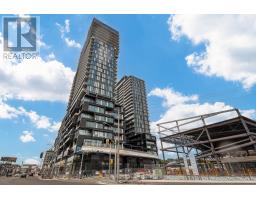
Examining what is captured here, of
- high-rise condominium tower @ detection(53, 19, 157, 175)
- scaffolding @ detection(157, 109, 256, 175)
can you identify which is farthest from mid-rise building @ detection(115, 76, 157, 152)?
scaffolding @ detection(157, 109, 256, 175)

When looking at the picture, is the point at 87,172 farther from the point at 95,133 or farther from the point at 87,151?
the point at 95,133

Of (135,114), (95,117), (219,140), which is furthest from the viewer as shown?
(135,114)

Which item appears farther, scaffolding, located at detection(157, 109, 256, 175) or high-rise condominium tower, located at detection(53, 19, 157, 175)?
high-rise condominium tower, located at detection(53, 19, 157, 175)

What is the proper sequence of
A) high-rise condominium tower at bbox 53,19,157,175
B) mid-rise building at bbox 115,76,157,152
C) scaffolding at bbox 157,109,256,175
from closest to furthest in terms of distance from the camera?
1. scaffolding at bbox 157,109,256,175
2. high-rise condominium tower at bbox 53,19,157,175
3. mid-rise building at bbox 115,76,157,152

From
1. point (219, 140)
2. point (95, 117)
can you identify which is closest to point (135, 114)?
point (95, 117)

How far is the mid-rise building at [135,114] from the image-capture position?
314 feet

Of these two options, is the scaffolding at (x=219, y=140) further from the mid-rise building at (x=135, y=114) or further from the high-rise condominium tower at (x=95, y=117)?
the mid-rise building at (x=135, y=114)

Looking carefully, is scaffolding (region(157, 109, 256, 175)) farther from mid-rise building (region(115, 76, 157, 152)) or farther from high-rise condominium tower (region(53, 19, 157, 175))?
mid-rise building (region(115, 76, 157, 152))

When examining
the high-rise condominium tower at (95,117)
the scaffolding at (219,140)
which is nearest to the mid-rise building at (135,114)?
the high-rise condominium tower at (95,117)

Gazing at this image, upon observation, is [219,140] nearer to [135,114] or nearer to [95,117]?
[95,117]

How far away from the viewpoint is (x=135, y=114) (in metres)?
107

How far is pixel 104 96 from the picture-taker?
71688 millimetres

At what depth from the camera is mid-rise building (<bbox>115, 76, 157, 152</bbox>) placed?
95.6 m
